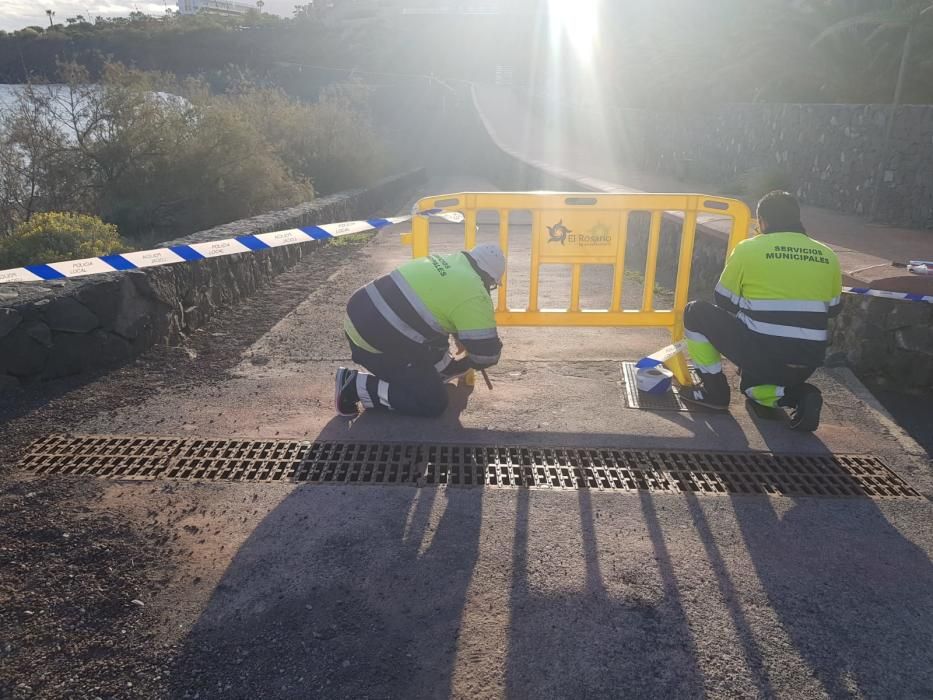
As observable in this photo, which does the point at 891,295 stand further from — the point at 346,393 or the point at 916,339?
the point at 346,393

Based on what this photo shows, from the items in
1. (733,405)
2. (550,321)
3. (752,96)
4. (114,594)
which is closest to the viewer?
(114,594)

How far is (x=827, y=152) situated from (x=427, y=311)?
1144cm

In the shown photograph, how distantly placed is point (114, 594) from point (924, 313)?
18.2ft

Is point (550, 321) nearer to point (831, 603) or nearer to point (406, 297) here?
point (406, 297)

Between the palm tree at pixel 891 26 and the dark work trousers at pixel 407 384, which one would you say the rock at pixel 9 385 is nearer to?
the dark work trousers at pixel 407 384

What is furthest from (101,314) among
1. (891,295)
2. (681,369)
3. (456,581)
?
(891,295)

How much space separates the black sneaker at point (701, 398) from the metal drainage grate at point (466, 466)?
2.09 feet

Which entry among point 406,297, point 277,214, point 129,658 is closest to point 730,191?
point 277,214

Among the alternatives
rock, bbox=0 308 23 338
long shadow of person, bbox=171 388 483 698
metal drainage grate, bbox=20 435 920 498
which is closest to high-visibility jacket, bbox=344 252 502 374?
metal drainage grate, bbox=20 435 920 498

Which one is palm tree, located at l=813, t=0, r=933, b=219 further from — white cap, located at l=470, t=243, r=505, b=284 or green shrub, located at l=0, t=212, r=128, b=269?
green shrub, located at l=0, t=212, r=128, b=269

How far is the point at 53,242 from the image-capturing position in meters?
6.57

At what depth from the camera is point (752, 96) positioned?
1862cm

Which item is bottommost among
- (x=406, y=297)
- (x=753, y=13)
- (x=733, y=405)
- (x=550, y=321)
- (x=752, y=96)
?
(x=733, y=405)

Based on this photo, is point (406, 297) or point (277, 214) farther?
point (277, 214)
